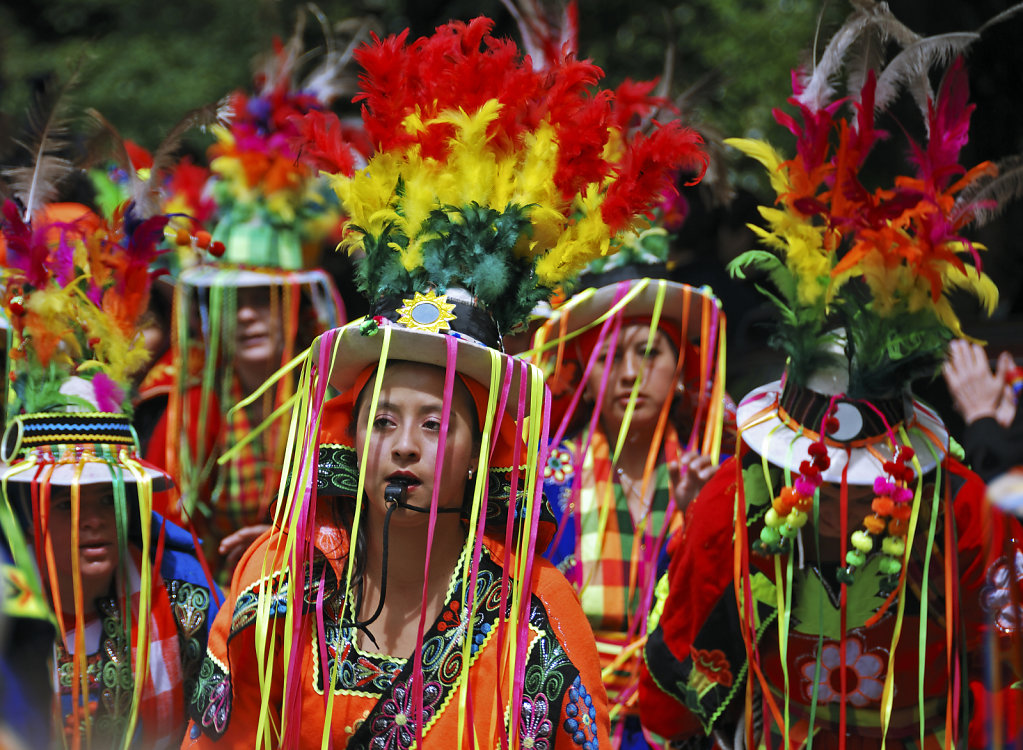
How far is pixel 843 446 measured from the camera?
9.87 feet

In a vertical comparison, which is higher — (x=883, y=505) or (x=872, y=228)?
(x=872, y=228)

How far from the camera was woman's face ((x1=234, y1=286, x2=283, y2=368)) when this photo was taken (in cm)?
504

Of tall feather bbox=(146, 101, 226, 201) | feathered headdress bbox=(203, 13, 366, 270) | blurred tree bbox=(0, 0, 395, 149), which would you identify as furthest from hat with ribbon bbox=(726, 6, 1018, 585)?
blurred tree bbox=(0, 0, 395, 149)

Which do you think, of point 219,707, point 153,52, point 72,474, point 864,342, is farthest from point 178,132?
point 153,52

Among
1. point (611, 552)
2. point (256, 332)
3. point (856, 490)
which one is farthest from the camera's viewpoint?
point (256, 332)

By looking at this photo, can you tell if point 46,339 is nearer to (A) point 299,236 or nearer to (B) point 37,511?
(B) point 37,511

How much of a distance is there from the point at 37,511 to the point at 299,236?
2239 millimetres

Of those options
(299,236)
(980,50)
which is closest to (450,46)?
(299,236)

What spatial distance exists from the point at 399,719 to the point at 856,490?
1.33 m

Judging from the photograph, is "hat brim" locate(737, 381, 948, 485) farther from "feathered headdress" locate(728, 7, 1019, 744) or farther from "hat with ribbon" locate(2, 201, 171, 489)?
"hat with ribbon" locate(2, 201, 171, 489)

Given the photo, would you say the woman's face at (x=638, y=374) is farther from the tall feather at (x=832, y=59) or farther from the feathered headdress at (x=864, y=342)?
the tall feather at (x=832, y=59)

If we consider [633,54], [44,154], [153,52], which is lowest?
[44,154]

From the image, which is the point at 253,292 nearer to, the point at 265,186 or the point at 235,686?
the point at 265,186

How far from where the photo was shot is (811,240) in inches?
120
